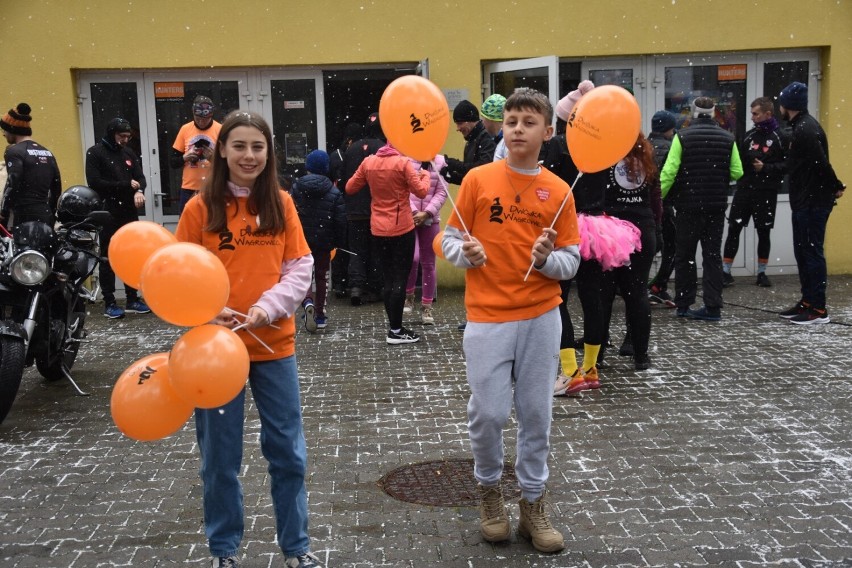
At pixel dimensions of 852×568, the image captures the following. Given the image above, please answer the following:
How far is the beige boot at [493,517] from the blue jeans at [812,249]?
20.4 ft

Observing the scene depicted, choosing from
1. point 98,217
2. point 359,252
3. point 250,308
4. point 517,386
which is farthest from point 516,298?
point 359,252

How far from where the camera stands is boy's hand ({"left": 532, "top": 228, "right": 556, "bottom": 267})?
12.7ft

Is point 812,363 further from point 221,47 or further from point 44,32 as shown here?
point 44,32

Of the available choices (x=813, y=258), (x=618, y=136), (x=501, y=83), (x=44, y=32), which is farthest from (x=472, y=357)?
(x=44, y=32)

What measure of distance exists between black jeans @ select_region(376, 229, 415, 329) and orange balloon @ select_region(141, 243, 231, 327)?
17.6ft

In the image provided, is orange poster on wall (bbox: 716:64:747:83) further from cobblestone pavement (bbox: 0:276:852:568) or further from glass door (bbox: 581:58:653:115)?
cobblestone pavement (bbox: 0:276:852:568)

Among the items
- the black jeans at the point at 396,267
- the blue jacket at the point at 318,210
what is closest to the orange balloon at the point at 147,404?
the black jeans at the point at 396,267

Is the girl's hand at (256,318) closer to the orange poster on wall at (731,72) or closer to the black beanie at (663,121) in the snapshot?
the black beanie at (663,121)

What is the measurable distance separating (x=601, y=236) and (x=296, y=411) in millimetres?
3423

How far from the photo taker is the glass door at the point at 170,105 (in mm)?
11711

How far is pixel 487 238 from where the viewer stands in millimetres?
4055

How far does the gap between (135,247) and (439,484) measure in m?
2.18

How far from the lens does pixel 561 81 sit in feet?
39.5

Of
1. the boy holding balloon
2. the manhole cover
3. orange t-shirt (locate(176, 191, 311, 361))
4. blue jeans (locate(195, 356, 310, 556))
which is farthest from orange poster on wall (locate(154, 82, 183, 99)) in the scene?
blue jeans (locate(195, 356, 310, 556))
